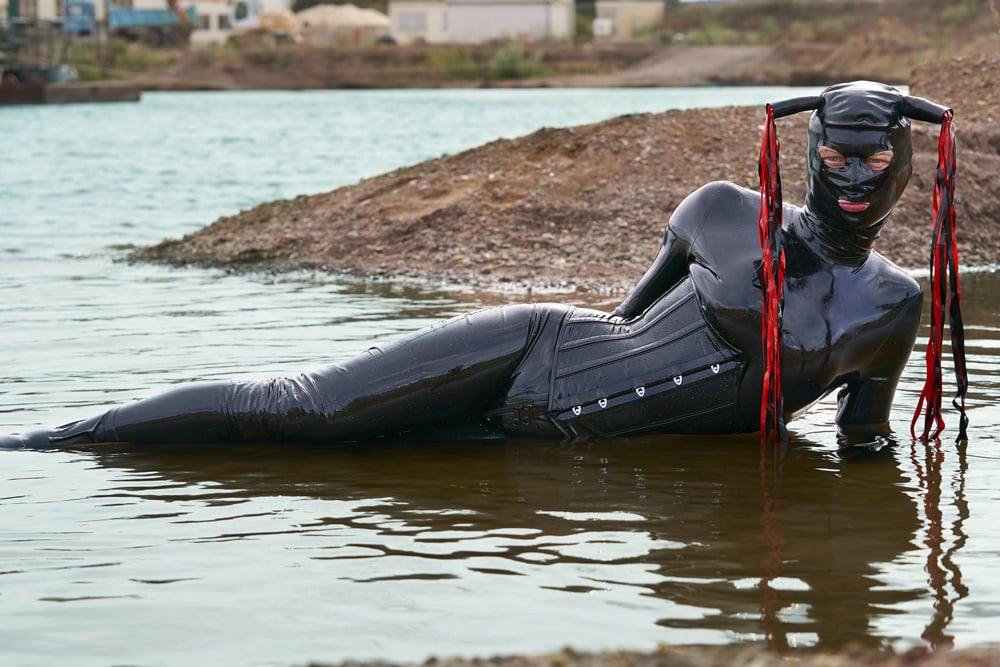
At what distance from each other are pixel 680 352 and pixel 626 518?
31.4 inches

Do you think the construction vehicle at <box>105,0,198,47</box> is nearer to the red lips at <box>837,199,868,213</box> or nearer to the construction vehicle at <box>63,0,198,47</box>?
the construction vehicle at <box>63,0,198,47</box>

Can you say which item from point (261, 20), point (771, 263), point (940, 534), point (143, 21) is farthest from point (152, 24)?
point (940, 534)

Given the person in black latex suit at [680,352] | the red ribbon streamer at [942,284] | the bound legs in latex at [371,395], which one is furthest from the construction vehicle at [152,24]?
the red ribbon streamer at [942,284]

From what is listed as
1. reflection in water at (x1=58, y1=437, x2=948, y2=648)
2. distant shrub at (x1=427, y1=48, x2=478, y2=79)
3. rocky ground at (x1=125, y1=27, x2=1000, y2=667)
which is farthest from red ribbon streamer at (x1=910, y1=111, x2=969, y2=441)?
distant shrub at (x1=427, y1=48, x2=478, y2=79)

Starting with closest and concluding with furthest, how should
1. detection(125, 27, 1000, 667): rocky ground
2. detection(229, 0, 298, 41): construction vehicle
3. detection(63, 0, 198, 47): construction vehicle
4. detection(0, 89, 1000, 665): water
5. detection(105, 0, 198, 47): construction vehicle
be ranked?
detection(0, 89, 1000, 665): water
detection(125, 27, 1000, 667): rocky ground
detection(63, 0, 198, 47): construction vehicle
detection(105, 0, 198, 47): construction vehicle
detection(229, 0, 298, 41): construction vehicle

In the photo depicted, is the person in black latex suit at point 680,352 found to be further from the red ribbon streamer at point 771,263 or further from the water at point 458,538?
the water at point 458,538

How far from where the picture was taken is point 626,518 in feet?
16.3

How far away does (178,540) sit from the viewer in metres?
4.77

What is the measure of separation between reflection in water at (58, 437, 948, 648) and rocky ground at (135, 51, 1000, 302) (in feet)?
17.4

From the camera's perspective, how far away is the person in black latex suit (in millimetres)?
5289

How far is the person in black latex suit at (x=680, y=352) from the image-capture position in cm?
529

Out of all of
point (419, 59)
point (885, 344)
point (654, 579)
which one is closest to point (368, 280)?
point (885, 344)

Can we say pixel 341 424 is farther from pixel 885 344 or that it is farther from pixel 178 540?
pixel 885 344

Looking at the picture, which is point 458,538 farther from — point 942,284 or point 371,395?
point 942,284
